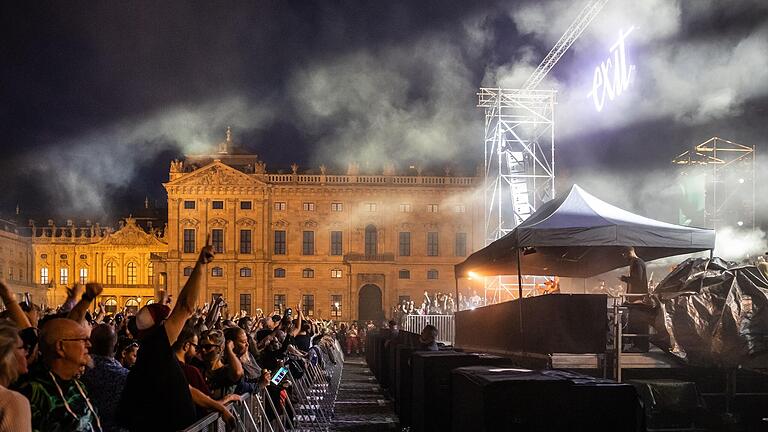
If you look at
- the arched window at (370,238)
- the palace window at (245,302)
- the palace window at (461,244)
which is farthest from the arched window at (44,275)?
the palace window at (461,244)

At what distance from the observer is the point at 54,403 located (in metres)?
3.94

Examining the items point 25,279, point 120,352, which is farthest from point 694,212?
Result: point 25,279

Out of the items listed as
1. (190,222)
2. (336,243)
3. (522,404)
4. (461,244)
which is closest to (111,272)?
(190,222)

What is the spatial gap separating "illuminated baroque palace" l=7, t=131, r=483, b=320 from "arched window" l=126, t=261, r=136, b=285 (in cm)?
497

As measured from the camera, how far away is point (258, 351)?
11891 mm

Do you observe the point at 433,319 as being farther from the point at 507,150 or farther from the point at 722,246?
the point at 507,150

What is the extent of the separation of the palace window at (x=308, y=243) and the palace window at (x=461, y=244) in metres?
12.4

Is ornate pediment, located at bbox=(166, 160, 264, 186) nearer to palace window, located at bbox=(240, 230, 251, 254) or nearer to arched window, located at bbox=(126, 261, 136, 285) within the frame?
palace window, located at bbox=(240, 230, 251, 254)

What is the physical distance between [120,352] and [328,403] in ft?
29.7

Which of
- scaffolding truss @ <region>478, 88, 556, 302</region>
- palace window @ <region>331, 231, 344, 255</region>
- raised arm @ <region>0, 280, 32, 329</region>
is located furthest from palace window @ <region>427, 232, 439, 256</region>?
raised arm @ <region>0, 280, 32, 329</region>

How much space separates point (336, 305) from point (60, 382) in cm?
6642

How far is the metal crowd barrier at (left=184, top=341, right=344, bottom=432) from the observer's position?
21.4 feet

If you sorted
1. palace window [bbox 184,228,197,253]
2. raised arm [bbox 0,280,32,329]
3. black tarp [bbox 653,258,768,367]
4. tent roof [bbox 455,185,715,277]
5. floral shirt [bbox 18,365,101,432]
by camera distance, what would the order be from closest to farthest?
floral shirt [bbox 18,365,101,432], raised arm [bbox 0,280,32,329], black tarp [bbox 653,258,768,367], tent roof [bbox 455,185,715,277], palace window [bbox 184,228,197,253]

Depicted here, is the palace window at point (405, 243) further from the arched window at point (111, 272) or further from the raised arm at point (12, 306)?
the raised arm at point (12, 306)
